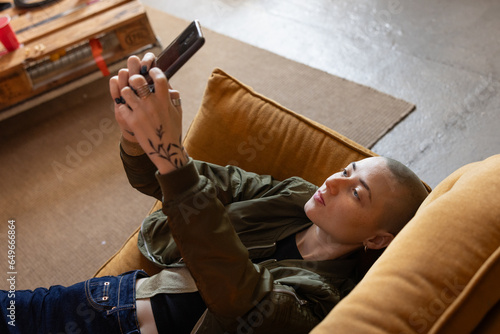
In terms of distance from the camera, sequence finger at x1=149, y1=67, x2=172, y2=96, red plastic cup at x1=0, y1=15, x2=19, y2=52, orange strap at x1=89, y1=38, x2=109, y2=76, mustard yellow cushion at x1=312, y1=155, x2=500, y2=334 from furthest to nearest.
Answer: orange strap at x1=89, y1=38, x2=109, y2=76 → red plastic cup at x1=0, y1=15, x2=19, y2=52 → finger at x1=149, y1=67, x2=172, y2=96 → mustard yellow cushion at x1=312, y1=155, x2=500, y2=334

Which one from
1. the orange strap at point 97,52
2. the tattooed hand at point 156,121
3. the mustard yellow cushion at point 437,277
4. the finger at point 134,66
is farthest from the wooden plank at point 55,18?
the mustard yellow cushion at point 437,277

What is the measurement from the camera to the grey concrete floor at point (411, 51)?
2006mm

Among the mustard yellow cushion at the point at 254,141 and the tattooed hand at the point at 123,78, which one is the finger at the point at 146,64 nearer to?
the tattooed hand at the point at 123,78

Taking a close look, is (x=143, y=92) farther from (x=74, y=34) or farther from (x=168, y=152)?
(x=74, y=34)

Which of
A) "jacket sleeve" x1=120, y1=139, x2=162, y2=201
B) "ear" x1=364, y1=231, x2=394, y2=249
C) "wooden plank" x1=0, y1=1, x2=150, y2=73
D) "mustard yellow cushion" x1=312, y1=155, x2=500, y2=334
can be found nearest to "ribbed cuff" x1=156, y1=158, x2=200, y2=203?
"jacket sleeve" x1=120, y1=139, x2=162, y2=201

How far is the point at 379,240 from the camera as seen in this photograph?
119 centimetres

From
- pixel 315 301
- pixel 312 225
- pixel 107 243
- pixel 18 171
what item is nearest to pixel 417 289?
pixel 315 301

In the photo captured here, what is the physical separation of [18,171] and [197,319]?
1.49 m

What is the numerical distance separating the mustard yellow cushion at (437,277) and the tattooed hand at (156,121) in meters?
0.43

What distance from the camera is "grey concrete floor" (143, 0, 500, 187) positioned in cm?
201

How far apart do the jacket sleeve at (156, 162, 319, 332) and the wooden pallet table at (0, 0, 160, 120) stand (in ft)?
5.34

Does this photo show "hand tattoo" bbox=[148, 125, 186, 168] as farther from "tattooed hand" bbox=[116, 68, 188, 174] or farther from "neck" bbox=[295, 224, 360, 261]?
"neck" bbox=[295, 224, 360, 261]

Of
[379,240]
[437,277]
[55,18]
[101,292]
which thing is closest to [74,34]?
[55,18]

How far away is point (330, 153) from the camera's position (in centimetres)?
141
